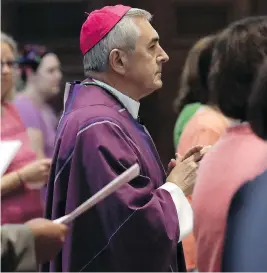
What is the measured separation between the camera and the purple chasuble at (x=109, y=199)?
229cm

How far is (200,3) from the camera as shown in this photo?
5.01m

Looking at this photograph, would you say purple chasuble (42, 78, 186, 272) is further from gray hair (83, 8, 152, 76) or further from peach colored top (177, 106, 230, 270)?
peach colored top (177, 106, 230, 270)

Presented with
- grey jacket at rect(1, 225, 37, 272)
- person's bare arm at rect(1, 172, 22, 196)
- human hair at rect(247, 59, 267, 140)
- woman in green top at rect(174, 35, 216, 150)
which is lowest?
person's bare arm at rect(1, 172, 22, 196)

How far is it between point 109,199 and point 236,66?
0.49 meters

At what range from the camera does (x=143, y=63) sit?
252 centimetres

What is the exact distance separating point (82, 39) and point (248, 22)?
1.82 feet

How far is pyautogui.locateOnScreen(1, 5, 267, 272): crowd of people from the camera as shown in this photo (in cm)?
189

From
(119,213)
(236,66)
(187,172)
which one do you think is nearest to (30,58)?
(187,172)

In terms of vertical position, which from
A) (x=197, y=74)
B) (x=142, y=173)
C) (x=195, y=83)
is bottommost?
(x=195, y=83)

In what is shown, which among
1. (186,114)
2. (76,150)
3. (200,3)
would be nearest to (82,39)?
(76,150)

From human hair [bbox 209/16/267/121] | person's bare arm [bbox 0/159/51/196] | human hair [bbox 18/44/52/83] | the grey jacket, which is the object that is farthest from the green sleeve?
the grey jacket

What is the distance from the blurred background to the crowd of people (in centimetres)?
244

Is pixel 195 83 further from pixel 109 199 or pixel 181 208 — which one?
pixel 109 199

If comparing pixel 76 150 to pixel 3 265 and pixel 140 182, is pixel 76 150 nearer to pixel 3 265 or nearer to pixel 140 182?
pixel 140 182
